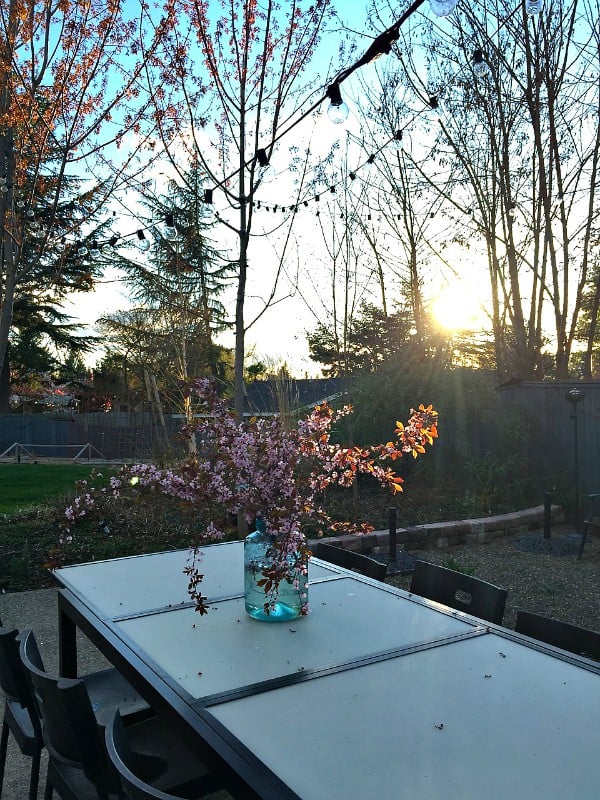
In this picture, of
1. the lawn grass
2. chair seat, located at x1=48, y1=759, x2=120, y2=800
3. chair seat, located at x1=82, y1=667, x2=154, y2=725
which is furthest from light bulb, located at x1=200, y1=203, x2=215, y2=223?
chair seat, located at x1=48, y1=759, x2=120, y2=800

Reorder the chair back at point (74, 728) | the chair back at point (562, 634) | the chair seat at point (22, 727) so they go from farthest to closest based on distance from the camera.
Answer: the chair seat at point (22, 727), the chair back at point (562, 634), the chair back at point (74, 728)

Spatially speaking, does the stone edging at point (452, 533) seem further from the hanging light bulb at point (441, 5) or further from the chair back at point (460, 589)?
the hanging light bulb at point (441, 5)

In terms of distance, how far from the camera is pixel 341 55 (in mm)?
5969

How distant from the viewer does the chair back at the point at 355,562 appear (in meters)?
2.90

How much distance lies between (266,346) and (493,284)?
227 inches

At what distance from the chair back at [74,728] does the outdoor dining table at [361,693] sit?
162 millimetres

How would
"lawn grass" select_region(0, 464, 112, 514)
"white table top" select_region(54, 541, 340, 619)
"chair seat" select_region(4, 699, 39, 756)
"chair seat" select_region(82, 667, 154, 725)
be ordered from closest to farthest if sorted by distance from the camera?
1. "chair seat" select_region(4, 699, 39, 756)
2. "chair seat" select_region(82, 667, 154, 725)
3. "white table top" select_region(54, 541, 340, 619)
4. "lawn grass" select_region(0, 464, 112, 514)

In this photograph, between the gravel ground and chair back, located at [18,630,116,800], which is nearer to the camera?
chair back, located at [18,630,116,800]

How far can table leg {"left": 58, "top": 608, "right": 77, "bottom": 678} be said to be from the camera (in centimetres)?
257

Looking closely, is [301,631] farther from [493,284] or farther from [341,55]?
[493,284]

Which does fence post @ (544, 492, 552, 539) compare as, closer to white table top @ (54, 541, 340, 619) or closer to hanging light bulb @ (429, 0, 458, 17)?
white table top @ (54, 541, 340, 619)

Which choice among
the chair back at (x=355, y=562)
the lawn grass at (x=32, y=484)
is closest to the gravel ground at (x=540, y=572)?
the chair back at (x=355, y=562)

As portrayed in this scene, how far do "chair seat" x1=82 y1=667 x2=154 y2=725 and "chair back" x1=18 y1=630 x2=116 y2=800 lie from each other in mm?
520

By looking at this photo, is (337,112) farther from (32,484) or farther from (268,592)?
(32,484)
